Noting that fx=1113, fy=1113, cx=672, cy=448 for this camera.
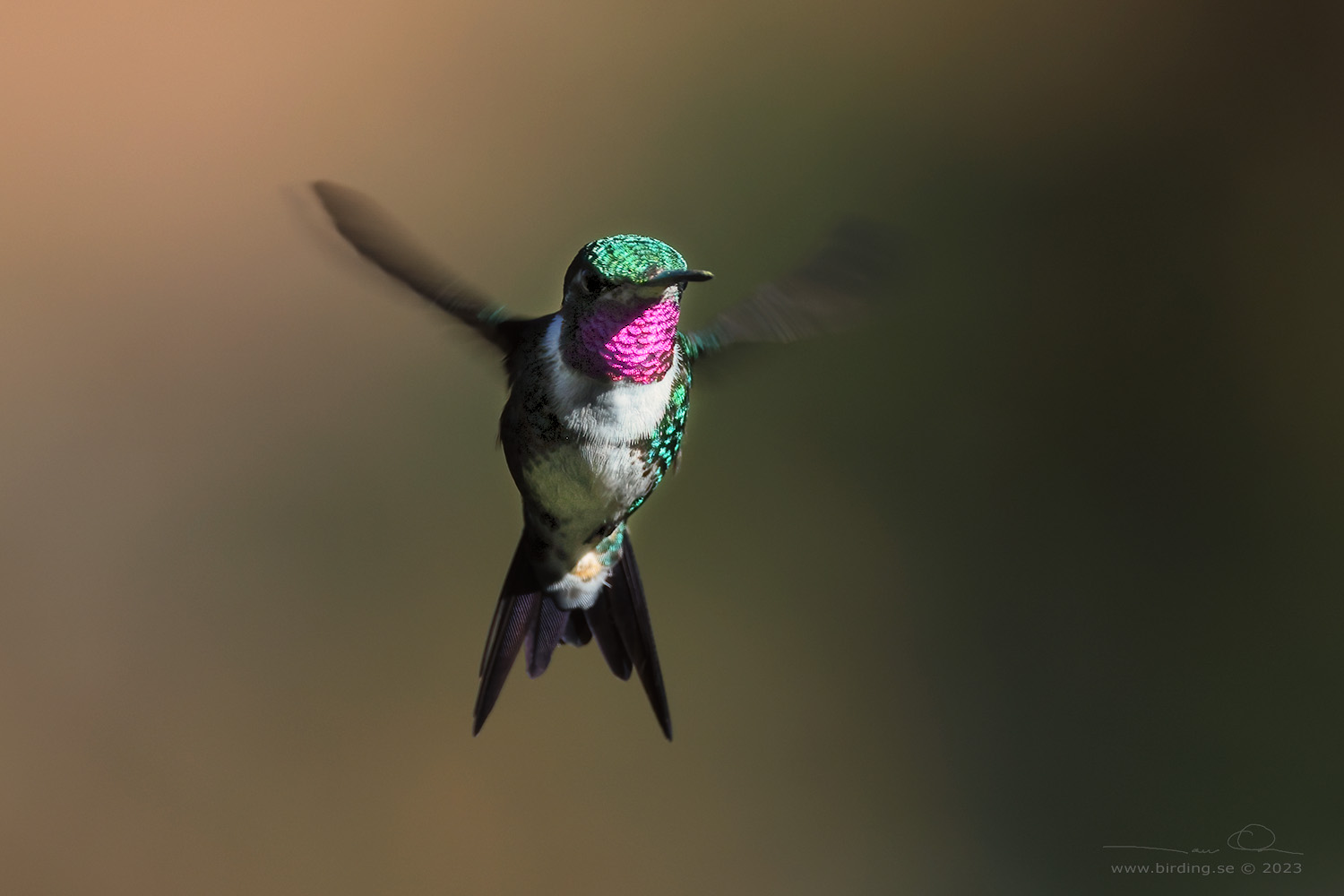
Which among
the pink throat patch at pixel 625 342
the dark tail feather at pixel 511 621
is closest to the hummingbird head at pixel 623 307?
the pink throat patch at pixel 625 342

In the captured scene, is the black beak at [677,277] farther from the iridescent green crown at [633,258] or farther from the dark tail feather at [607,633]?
the dark tail feather at [607,633]

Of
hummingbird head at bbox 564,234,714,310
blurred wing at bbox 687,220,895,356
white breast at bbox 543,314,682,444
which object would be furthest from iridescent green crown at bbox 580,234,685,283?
blurred wing at bbox 687,220,895,356

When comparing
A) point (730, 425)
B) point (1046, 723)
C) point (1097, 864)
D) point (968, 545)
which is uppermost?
point (730, 425)

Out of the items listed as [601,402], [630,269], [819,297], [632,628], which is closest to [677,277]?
[630,269]

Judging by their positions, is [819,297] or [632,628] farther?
[632,628]

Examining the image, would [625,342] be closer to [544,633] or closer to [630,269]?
[630,269]

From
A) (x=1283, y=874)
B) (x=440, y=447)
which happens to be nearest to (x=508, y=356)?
(x=440, y=447)

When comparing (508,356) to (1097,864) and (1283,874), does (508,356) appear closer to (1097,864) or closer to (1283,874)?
(1097,864)
